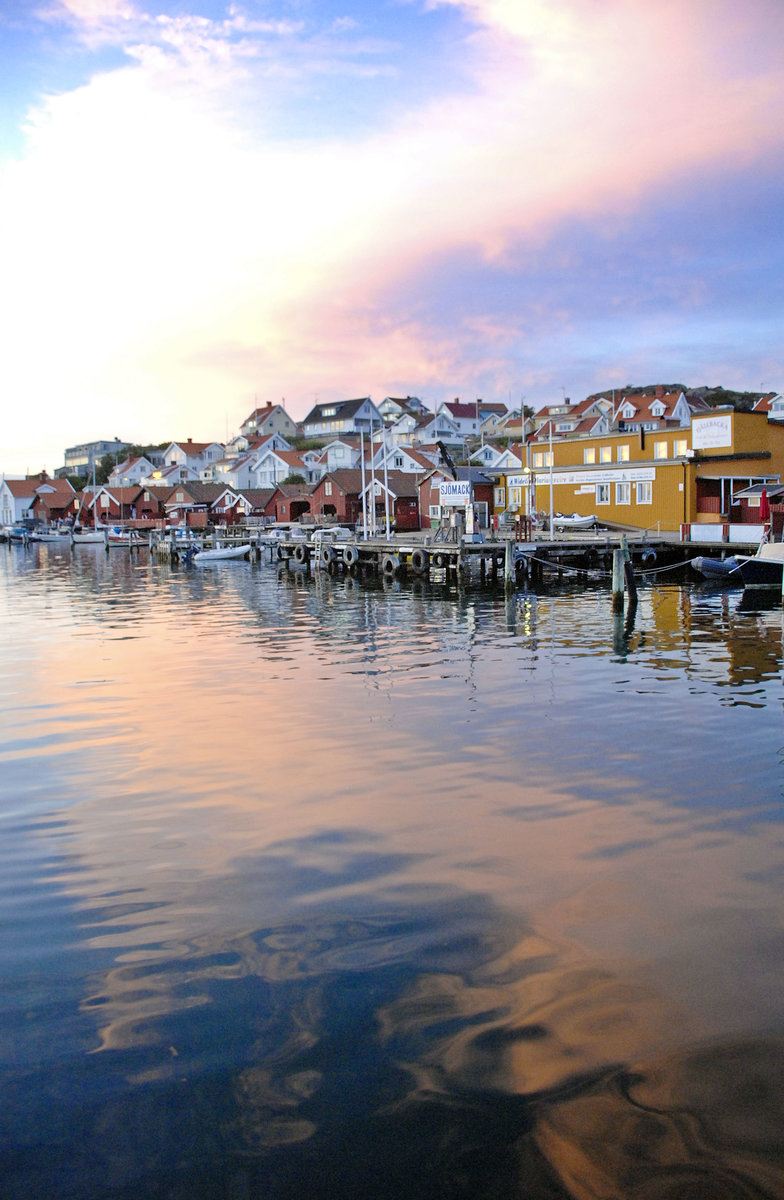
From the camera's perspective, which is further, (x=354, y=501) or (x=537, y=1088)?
(x=354, y=501)

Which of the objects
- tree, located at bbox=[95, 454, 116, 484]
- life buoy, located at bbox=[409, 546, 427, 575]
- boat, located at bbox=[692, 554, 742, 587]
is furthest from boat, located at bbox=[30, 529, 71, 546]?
boat, located at bbox=[692, 554, 742, 587]

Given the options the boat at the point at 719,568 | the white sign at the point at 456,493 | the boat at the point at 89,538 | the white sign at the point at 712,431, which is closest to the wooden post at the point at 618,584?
the boat at the point at 719,568

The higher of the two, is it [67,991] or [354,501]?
[354,501]

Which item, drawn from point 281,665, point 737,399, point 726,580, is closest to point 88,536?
point 726,580

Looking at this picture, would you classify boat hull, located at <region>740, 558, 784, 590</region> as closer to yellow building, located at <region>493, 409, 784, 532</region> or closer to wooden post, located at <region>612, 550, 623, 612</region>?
wooden post, located at <region>612, 550, 623, 612</region>

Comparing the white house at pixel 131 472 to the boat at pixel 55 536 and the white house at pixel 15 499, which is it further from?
the boat at pixel 55 536

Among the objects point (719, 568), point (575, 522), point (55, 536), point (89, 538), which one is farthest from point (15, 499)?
point (719, 568)

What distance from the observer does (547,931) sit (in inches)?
343

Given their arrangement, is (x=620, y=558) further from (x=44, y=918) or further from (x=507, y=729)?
(x=44, y=918)

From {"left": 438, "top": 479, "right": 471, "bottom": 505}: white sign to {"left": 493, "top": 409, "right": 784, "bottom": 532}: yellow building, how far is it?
6.41 m

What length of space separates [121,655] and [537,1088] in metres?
22.1

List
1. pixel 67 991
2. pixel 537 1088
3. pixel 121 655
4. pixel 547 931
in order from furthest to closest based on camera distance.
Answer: pixel 121 655, pixel 547 931, pixel 67 991, pixel 537 1088

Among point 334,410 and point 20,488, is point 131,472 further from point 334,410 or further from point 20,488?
point 334,410

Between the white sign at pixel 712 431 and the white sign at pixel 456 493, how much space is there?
1505 centimetres
